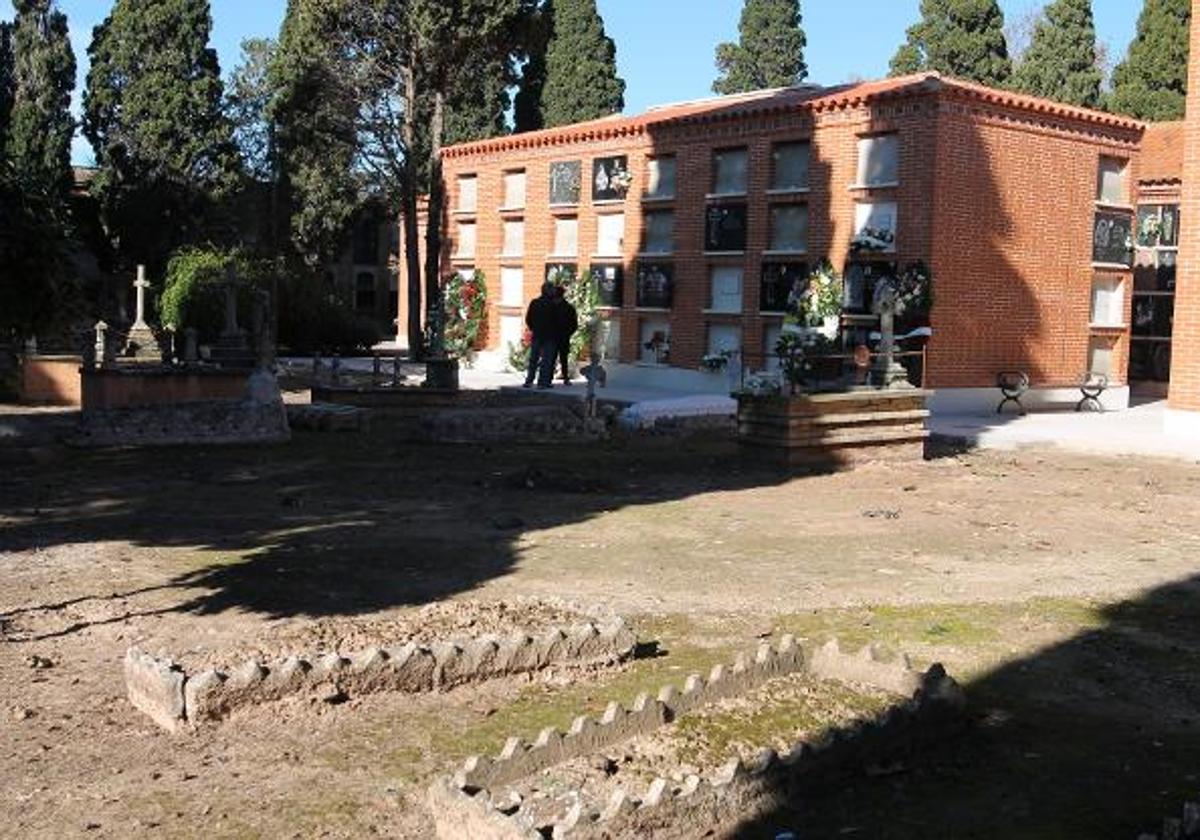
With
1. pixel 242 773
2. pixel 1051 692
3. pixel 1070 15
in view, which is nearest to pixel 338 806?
pixel 242 773

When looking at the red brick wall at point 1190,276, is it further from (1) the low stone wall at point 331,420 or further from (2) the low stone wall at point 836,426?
(1) the low stone wall at point 331,420

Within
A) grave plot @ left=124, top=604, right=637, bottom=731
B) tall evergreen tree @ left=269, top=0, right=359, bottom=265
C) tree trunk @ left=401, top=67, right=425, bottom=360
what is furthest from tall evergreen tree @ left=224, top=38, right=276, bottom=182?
grave plot @ left=124, top=604, right=637, bottom=731

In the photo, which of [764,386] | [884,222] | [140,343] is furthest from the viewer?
[140,343]

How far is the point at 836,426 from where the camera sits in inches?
605

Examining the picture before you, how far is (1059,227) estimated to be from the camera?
23.5 metres

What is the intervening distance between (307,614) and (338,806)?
2807 millimetres

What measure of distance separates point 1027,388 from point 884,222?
382cm

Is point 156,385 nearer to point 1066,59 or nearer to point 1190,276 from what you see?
point 1190,276

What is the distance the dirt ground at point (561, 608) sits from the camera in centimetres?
493

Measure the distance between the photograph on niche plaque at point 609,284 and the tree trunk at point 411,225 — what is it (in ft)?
25.1

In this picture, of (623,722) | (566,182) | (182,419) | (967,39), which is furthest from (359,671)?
(967,39)

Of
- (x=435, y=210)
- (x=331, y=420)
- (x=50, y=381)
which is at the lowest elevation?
(x=331, y=420)

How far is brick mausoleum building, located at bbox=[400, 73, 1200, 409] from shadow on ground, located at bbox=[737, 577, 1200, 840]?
619 inches

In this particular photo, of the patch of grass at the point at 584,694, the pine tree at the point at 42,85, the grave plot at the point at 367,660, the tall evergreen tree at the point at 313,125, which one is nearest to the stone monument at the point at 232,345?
the tall evergreen tree at the point at 313,125
